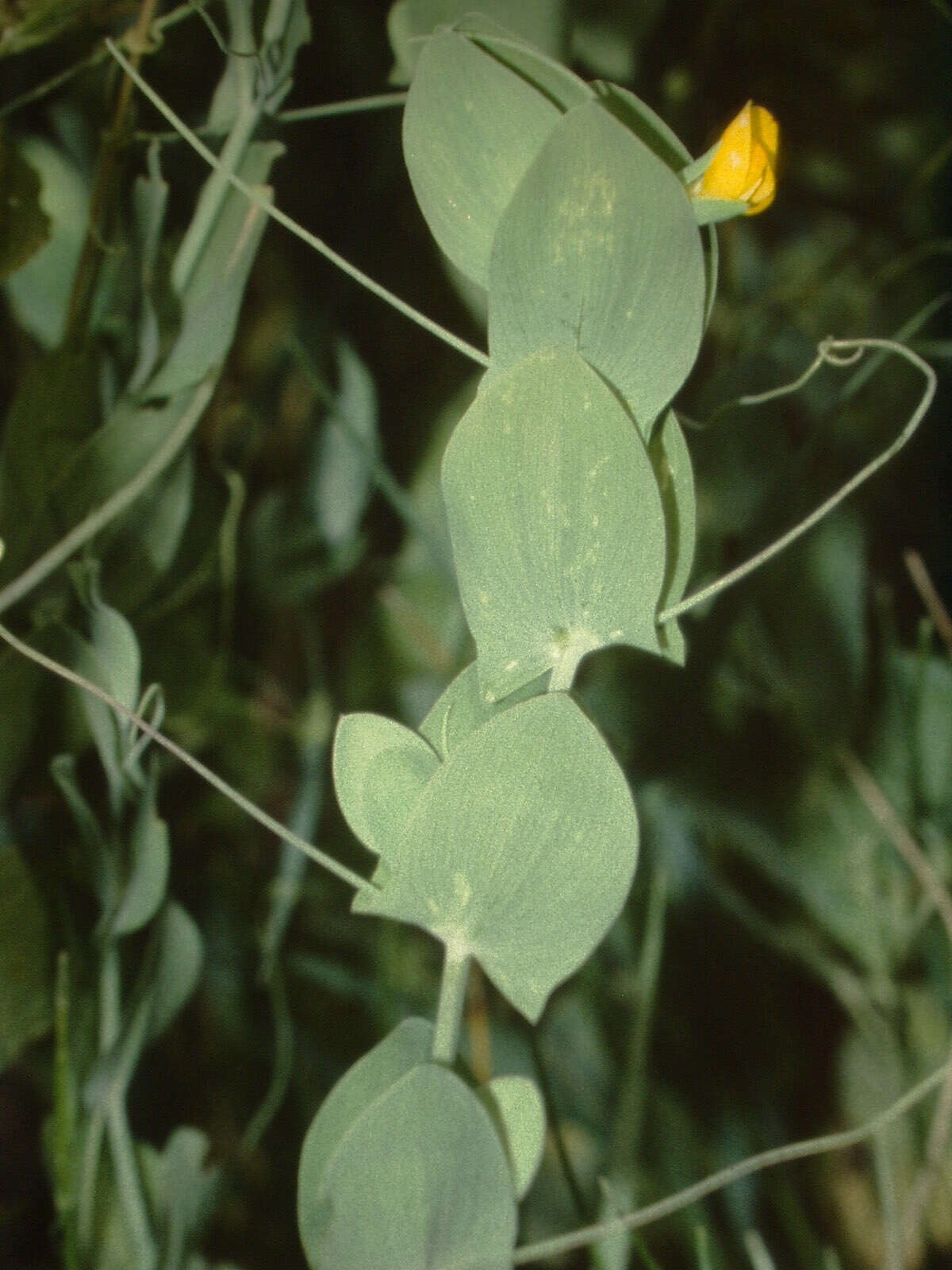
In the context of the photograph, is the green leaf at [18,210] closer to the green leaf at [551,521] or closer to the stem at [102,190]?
the stem at [102,190]

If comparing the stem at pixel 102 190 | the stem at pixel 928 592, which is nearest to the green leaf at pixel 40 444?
the stem at pixel 102 190

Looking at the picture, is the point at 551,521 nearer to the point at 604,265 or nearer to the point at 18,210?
the point at 604,265

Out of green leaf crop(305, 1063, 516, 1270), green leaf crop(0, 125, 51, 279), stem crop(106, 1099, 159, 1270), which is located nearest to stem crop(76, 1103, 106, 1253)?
stem crop(106, 1099, 159, 1270)

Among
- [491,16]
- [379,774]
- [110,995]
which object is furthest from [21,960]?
[491,16]

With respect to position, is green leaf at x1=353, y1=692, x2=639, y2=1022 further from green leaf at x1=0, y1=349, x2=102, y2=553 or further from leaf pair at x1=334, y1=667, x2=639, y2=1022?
green leaf at x1=0, y1=349, x2=102, y2=553

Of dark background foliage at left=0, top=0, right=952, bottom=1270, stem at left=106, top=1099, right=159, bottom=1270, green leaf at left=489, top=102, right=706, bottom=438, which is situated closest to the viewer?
green leaf at left=489, top=102, right=706, bottom=438

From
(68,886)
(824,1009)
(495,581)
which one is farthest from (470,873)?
(824,1009)

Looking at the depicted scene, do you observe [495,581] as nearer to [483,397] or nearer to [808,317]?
[483,397]
